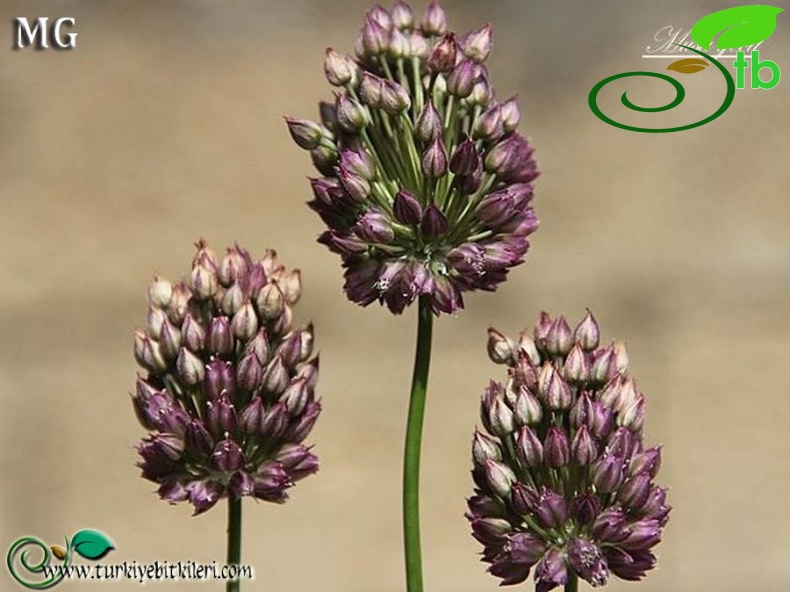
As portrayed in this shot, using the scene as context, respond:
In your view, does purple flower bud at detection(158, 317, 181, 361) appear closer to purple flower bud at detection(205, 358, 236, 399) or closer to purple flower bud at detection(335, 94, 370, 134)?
purple flower bud at detection(205, 358, 236, 399)

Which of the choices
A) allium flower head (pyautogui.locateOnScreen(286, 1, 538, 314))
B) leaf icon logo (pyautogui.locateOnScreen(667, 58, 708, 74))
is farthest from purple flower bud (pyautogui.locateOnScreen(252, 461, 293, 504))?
leaf icon logo (pyautogui.locateOnScreen(667, 58, 708, 74))

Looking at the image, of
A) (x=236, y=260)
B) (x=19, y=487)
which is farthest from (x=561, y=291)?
(x=236, y=260)

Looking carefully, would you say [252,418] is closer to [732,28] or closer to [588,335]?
[588,335]

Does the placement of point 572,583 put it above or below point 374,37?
below

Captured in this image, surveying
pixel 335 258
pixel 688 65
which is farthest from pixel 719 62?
pixel 335 258

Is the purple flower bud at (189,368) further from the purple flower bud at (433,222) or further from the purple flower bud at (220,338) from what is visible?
the purple flower bud at (433,222)
